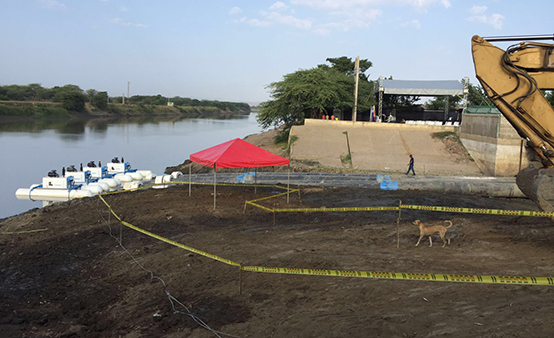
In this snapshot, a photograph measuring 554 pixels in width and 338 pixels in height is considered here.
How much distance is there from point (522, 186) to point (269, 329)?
833cm

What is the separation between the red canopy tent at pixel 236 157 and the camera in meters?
14.6

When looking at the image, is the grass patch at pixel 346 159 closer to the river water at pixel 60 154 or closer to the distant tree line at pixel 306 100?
the distant tree line at pixel 306 100

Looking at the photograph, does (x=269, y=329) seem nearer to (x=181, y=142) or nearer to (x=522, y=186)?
(x=522, y=186)

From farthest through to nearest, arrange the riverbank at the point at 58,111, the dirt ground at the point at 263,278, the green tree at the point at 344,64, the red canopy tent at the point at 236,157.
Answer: the riverbank at the point at 58,111 → the green tree at the point at 344,64 → the red canopy tent at the point at 236,157 → the dirt ground at the point at 263,278

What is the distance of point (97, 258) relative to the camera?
33.8 feet

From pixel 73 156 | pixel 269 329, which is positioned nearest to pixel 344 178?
pixel 269 329

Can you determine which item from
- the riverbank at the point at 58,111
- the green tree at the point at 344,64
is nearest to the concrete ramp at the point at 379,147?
the green tree at the point at 344,64

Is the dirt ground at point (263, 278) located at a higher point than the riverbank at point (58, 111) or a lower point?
lower

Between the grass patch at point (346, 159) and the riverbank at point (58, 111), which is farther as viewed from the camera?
the riverbank at point (58, 111)

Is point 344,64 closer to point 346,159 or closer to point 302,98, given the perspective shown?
point 302,98

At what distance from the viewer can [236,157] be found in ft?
48.8

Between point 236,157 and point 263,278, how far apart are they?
292 inches

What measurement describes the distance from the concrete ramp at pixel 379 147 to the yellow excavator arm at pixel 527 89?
14471mm

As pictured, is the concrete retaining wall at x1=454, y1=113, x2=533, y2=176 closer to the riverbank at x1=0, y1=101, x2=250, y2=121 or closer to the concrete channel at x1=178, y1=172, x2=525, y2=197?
the concrete channel at x1=178, y1=172, x2=525, y2=197
